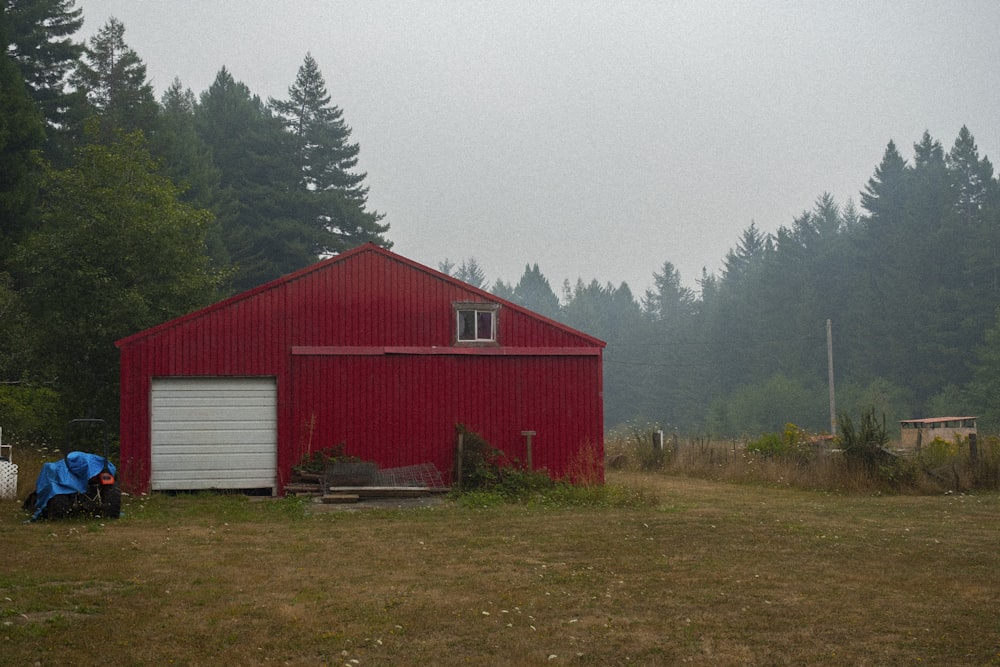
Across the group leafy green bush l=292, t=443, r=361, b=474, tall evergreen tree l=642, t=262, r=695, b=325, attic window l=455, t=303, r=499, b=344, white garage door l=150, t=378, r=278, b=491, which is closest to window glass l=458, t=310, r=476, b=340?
attic window l=455, t=303, r=499, b=344

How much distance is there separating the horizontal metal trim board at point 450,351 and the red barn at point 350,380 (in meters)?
0.03

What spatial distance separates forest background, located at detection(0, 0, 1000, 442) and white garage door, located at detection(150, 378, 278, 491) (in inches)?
247

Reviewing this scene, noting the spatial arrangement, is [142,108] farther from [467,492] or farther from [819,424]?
[819,424]

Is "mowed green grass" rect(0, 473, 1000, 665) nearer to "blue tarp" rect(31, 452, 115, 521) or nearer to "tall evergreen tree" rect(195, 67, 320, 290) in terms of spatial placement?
"blue tarp" rect(31, 452, 115, 521)

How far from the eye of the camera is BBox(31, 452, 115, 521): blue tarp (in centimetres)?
1439

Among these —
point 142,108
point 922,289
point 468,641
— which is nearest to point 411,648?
point 468,641

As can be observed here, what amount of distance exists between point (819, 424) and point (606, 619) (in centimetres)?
5872

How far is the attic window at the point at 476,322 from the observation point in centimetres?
2077

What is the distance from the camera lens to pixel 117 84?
158 ft

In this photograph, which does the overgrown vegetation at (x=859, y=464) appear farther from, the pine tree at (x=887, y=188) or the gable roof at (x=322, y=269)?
the pine tree at (x=887, y=188)

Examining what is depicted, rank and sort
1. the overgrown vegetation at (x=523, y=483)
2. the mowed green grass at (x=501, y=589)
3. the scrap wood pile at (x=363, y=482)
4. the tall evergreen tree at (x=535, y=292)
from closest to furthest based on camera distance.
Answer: the mowed green grass at (x=501, y=589) < the overgrown vegetation at (x=523, y=483) < the scrap wood pile at (x=363, y=482) < the tall evergreen tree at (x=535, y=292)

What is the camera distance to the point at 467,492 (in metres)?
19.0

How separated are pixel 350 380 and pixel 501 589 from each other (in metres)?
11.0

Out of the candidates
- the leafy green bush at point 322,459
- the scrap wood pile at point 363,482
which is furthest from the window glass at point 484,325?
the leafy green bush at point 322,459
